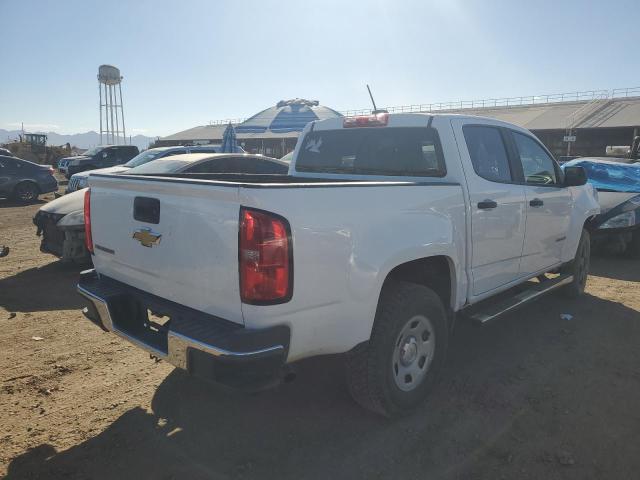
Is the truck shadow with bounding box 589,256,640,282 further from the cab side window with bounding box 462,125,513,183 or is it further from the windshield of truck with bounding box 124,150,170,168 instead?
the windshield of truck with bounding box 124,150,170,168

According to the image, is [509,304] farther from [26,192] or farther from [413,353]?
[26,192]

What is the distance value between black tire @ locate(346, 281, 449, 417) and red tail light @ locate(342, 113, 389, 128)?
153cm

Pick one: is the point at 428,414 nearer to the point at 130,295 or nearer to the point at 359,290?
the point at 359,290

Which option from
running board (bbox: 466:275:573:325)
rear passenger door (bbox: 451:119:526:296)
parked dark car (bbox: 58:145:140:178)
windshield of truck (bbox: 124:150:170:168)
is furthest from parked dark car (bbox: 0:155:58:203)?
rear passenger door (bbox: 451:119:526:296)

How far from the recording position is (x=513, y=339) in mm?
4336

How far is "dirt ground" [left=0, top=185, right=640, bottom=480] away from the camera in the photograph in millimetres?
2525

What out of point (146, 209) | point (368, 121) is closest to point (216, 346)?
point (146, 209)

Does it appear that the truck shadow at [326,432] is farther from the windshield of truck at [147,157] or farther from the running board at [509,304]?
the windshield of truck at [147,157]

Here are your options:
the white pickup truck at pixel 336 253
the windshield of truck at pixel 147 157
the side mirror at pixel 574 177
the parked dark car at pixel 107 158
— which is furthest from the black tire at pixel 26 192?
the side mirror at pixel 574 177

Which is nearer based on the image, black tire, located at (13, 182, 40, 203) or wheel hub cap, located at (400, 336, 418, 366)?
wheel hub cap, located at (400, 336, 418, 366)

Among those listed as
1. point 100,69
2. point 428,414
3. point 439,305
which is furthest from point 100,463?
point 100,69

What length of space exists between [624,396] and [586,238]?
8.62 feet

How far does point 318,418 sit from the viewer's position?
9.78ft

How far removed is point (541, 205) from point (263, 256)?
3068 mm
